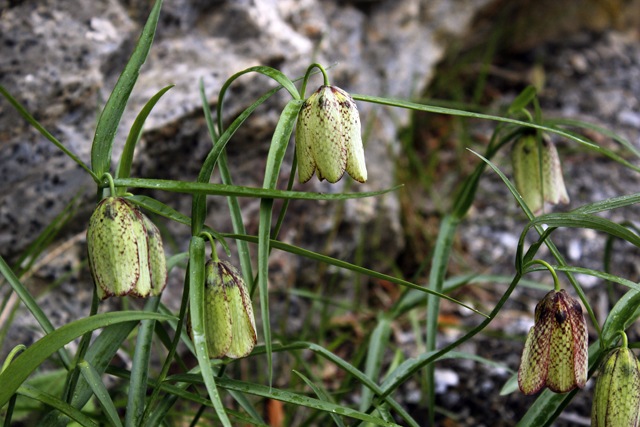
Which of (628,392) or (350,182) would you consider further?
(350,182)

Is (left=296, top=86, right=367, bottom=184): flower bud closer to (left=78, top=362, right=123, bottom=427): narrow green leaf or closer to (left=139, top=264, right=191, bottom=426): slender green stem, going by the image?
(left=139, top=264, right=191, bottom=426): slender green stem

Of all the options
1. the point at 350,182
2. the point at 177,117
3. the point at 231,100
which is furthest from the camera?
the point at 350,182

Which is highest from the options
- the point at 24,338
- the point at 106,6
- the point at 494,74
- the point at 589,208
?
the point at 494,74

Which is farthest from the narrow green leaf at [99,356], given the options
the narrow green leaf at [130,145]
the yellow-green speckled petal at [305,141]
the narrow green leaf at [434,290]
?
the narrow green leaf at [434,290]

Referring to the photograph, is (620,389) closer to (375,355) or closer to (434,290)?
(434,290)

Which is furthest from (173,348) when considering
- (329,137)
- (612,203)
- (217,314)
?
(612,203)

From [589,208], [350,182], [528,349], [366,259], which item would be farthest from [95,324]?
[366,259]

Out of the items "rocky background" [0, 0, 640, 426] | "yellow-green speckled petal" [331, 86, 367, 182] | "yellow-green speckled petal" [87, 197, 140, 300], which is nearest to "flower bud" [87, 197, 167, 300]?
"yellow-green speckled petal" [87, 197, 140, 300]

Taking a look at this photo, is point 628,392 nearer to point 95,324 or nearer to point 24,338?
point 95,324
